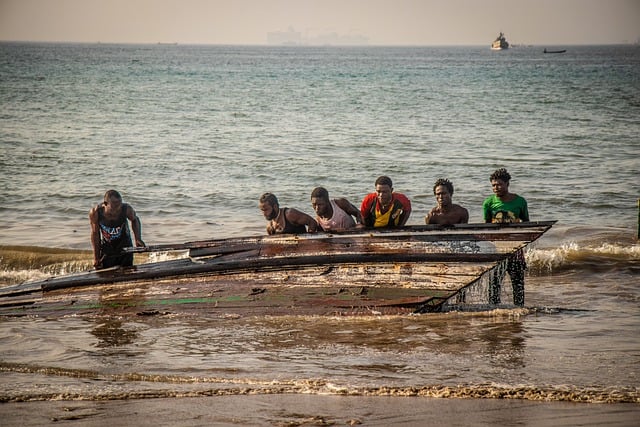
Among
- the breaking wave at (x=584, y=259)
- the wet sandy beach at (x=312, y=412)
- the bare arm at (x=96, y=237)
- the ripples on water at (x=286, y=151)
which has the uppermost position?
the ripples on water at (x=286, y=151)

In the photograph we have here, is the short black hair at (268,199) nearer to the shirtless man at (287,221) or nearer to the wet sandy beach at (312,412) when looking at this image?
the shirtless man at (287,221)

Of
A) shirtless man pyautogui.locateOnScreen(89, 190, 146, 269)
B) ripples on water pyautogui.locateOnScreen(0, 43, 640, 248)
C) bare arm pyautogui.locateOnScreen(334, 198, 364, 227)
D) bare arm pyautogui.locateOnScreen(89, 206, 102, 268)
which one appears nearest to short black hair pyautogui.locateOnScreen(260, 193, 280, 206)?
bare arm pyautogui.locateOnScreen(334, 198, 364, 227)

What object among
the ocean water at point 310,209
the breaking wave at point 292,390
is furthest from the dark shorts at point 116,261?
the breaking wave at point 292,390

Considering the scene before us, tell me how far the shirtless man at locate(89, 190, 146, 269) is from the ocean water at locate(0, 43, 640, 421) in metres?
1.13

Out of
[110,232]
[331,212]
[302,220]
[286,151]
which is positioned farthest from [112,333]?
[286,151]

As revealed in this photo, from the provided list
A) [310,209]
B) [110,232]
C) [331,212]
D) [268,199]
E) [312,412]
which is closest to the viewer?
[312,412]

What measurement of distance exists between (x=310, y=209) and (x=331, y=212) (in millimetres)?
7601

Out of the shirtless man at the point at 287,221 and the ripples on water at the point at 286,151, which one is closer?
the shirtless man at the point at 287,221

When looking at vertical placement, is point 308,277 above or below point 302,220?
below

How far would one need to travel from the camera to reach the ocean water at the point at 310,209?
686 cm

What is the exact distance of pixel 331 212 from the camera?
9.30 meters

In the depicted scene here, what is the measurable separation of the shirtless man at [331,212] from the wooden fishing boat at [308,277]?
0.32 metres

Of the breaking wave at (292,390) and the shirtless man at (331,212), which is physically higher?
the shirtless man at (331,212)

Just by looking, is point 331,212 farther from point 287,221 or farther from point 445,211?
→ point 445,211
